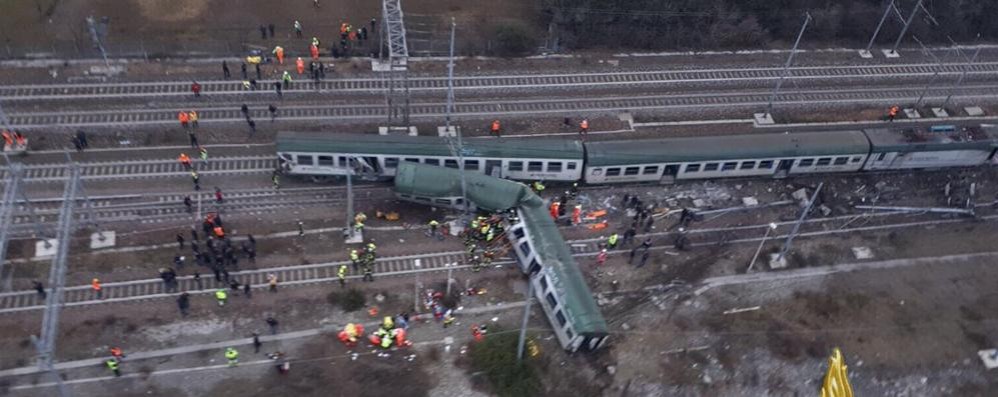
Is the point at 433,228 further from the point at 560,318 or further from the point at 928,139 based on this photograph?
the point at 928,139

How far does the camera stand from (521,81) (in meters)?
49.9

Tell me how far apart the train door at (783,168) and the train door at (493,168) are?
16.5m

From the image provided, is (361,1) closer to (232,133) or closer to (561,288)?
(232,133)

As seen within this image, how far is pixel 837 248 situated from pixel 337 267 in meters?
27.0

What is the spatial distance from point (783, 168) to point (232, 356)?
32.0 metres

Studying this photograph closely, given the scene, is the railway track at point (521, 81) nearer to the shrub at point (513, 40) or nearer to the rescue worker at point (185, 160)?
the shrub at point (513, 40)

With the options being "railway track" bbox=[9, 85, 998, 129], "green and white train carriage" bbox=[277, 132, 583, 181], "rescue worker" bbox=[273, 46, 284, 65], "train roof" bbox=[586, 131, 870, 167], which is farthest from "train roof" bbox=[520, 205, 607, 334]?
"rescue worker" bbox=[273, 46, 284, 65]

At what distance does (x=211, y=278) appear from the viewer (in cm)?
3675

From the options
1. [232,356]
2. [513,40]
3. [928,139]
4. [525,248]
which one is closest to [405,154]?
[525,248]

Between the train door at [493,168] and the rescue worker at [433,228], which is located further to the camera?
the train door at [493,168]

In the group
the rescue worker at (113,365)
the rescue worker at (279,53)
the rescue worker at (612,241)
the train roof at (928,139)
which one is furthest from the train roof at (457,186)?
the train roof at (928,139)

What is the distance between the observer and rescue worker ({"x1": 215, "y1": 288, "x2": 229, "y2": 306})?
115 feet

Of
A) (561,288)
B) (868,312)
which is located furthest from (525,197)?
(868,312)

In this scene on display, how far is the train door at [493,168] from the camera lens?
41.6 metres
